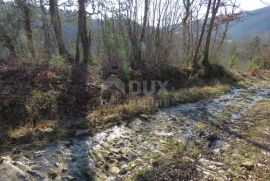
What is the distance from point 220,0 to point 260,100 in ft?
19.6

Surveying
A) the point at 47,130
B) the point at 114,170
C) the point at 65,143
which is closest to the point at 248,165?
the point at 114,170

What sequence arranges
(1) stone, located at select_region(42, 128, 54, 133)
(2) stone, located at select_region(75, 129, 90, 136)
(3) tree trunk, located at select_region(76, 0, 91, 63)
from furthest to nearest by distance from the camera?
(3) tree trunk, located at select_region(76, 0, 91, 63) < (2) stone, located at select_region(75, 129, 90, 136) < (1) stone, located at select_region(42, 128, 54, 133)

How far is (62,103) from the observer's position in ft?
23.3

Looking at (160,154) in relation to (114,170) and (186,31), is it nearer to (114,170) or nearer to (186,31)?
(114,170)

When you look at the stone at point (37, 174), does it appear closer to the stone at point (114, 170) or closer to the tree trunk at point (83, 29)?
the stone at point (114, 170)

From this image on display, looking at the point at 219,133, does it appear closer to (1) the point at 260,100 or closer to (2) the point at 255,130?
(2) the point at 255,130

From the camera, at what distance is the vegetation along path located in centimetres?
450

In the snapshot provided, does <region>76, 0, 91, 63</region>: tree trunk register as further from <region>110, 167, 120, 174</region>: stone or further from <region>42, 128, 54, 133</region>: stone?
<region>110, 167, 120, 174</region>: stone

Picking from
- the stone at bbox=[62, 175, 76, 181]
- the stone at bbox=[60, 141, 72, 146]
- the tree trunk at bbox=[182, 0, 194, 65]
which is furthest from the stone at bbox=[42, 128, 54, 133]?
the tree trunk at bbox=[182, 0, 194, 65]

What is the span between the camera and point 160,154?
5.30 m

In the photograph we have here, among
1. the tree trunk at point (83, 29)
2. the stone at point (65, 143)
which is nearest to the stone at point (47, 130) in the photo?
the stone at point (65, 143)

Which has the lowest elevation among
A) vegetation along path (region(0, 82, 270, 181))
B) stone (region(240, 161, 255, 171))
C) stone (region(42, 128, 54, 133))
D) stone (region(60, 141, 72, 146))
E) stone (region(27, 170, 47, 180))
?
stone (region(240, 161, 255, 171))

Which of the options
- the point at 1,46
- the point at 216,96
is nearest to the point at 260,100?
the point at 216,96

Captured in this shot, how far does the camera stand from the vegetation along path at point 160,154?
4504mm
